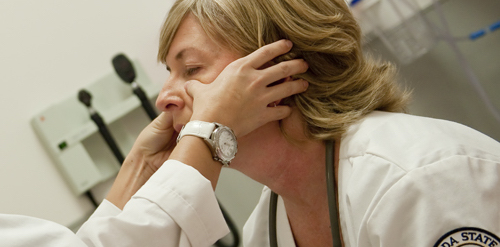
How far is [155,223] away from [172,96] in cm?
40

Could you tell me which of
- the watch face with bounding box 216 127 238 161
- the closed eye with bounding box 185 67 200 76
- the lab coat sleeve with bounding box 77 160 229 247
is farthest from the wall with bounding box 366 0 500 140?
the lab coat sleeve with bounding box 77 160 229 247

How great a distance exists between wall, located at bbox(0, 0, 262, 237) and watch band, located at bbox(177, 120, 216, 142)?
976mm

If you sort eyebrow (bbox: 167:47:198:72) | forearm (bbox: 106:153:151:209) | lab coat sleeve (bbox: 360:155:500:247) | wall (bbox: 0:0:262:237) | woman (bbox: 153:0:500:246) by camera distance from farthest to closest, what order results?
1. wall (bbox: 0:0:262:237)
2. forearm (bbox: 106:153:151:209)
3. eyebrow (bbox: 167:47:198:72)
4. woman (bbox: 153:0:500:246)
5. lab coat sleeve (bbox: 360:155:500:247)

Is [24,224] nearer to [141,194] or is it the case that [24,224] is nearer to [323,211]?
Answer: [141,194]

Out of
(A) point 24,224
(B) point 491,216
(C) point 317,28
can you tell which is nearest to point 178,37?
(C) point 317,28

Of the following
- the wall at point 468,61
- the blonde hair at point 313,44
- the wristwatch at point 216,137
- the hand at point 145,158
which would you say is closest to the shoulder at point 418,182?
the blonde hair at point 313,44

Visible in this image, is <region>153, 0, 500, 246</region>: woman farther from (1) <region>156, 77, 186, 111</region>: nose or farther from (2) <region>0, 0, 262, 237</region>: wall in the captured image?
(2) <region>0, 0, 262, 237</region>: wall

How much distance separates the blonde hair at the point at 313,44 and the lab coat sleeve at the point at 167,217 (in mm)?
342

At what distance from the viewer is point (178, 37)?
3.72ft

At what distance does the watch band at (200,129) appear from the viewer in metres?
0.86

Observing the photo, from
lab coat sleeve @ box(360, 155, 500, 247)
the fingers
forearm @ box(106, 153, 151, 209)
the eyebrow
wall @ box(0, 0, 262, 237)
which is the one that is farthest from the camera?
wall @ box(0, 0, 262, 237)

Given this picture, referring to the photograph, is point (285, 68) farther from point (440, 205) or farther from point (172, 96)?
point (440, 205)

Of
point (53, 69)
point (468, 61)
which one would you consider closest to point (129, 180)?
point (53, 69)

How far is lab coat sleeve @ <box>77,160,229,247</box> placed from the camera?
77 centimetres
